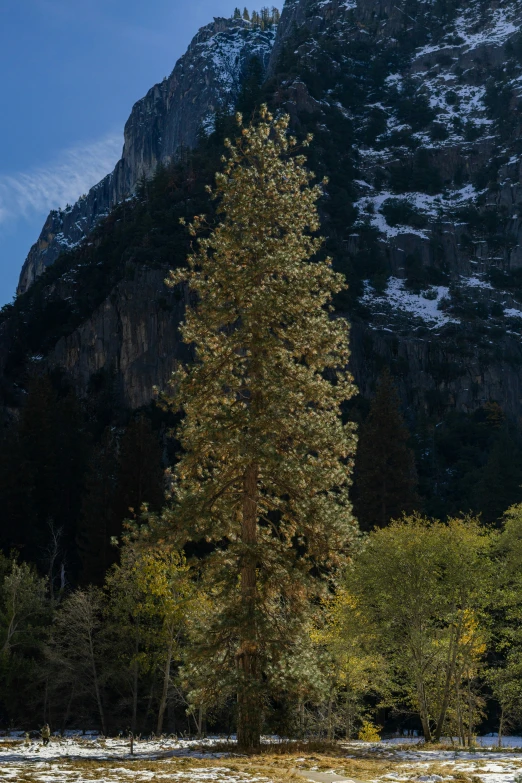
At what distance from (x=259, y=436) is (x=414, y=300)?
113 m

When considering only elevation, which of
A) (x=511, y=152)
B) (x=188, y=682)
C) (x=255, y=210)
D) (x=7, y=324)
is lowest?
(x=188, y=682)

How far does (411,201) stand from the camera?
146250 mm

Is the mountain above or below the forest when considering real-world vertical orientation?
above

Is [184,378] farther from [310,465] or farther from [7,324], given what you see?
→ [7,324]

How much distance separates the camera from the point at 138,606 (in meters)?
33.4

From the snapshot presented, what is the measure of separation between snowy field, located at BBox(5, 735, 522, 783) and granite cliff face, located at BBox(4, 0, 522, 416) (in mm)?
78334

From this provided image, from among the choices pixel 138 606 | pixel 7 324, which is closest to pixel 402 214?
pixel 7 324

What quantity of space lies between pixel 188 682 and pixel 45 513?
43200 mm

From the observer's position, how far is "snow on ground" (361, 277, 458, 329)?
4791 inches

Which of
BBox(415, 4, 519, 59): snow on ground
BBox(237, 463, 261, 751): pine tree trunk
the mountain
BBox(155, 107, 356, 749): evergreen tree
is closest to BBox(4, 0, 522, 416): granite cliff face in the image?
the mountain

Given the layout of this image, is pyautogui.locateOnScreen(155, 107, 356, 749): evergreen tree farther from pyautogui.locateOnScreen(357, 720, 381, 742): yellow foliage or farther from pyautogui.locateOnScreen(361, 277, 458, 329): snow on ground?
pyautogui.locateOnScreen(361, 277, 458, 329): snow on ground

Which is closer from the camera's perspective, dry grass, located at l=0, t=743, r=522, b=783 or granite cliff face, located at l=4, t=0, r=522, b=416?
dry grass, located at l=0, t=743, r=522, b=783

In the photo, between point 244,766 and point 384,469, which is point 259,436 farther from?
point 384,469

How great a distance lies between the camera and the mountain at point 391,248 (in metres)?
98.1
